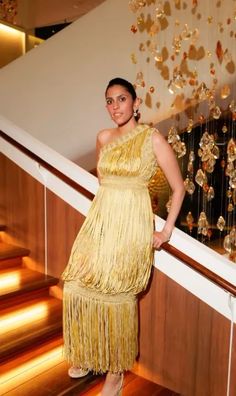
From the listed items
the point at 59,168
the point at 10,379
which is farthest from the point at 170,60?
the point at 10,379

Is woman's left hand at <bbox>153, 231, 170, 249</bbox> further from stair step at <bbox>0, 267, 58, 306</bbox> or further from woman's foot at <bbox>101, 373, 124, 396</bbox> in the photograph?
stair step at <bbox>0, 267, 58, 306</bbox>

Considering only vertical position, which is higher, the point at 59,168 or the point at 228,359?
the point at 59,168

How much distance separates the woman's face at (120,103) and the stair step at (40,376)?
1.26 m

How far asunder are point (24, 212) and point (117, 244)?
4.08 ft

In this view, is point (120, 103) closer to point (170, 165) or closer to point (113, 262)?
point (170, 165)

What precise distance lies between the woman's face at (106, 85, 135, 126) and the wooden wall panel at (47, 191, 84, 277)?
867 millimetres

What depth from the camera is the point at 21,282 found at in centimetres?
258

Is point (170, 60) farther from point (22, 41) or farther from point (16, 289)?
point (22, 41)

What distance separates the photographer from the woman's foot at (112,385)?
195 centimetres

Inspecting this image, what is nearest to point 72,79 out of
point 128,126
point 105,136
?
point 105,136

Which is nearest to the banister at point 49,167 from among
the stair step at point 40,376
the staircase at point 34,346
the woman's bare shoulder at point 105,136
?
the woman's bare shoulder at point 105,136

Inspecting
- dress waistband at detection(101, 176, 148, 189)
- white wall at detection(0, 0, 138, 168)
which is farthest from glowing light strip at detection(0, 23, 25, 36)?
dress waistband at detection(101, 176, 148, 189)

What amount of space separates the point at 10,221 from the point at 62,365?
1166 mm

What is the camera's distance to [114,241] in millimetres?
1826
